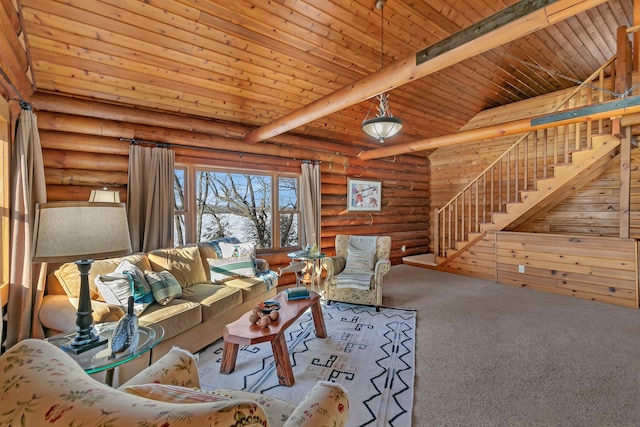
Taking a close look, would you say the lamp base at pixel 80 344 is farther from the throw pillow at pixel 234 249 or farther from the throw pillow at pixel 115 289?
the throw pillow at pixel 234 249

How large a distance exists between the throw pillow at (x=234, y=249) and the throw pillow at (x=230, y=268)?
0.28ft

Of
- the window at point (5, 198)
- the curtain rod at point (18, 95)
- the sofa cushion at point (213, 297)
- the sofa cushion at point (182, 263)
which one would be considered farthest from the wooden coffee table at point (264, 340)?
the curtain rod at point (18, 95)

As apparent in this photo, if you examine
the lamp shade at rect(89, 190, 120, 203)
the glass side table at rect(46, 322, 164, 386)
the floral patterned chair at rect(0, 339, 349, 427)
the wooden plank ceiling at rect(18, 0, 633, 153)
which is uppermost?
the wooden plank ceiling at rect(18, 0, 633, 153)

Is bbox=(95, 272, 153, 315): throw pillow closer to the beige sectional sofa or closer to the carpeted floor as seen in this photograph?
the beige sectional sofa

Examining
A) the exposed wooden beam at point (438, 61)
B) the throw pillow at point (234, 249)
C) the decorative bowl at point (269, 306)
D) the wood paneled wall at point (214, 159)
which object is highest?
the exposed wooden beam at point (438, 61)

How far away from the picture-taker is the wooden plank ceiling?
284 centimetres

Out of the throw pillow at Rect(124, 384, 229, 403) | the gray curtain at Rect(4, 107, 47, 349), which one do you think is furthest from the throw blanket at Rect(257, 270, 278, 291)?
the throw pillow at Rect(124, 384, 229, 403)

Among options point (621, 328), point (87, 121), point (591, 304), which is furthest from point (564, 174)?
point (87, 121)

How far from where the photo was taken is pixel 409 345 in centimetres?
294

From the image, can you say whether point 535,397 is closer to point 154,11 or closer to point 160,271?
point 160,271

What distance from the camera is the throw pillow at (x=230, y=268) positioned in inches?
145

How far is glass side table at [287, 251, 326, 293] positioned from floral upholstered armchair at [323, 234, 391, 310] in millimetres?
221

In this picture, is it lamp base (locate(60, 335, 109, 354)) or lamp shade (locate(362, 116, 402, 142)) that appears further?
lamp shade (locate(362, 116, 402, 142))

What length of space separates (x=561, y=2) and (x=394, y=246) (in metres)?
5.69
